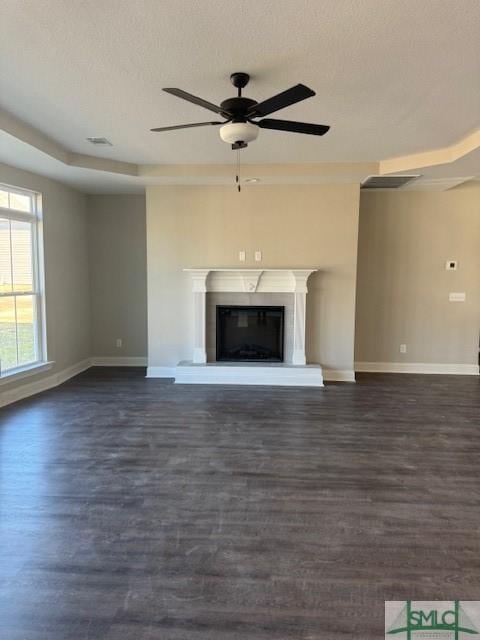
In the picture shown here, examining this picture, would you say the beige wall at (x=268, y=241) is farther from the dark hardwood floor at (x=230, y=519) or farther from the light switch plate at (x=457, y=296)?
the light switch plate at (x=457, y=296)

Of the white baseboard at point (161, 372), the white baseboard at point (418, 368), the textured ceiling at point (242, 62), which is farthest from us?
the white baseboard at point (418, 368)

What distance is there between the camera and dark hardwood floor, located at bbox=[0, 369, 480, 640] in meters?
1.81

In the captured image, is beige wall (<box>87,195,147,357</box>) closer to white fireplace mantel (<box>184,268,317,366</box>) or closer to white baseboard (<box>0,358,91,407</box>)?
white baseboard (<box>0,358,91,407</box>)

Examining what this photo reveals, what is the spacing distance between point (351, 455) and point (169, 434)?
161 cm

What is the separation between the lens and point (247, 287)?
561cm

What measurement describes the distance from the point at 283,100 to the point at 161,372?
167 inches

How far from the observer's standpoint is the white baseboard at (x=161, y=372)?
19.2 feet

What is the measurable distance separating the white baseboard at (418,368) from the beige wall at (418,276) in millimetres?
75

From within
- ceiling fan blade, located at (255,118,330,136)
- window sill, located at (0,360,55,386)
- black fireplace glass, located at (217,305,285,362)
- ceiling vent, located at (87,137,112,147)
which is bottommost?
window sill, located at (0,360,55,386)

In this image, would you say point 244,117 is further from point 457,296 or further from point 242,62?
point 457,296

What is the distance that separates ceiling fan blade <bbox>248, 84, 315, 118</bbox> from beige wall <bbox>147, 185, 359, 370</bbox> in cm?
295

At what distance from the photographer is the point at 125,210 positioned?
6.38 m

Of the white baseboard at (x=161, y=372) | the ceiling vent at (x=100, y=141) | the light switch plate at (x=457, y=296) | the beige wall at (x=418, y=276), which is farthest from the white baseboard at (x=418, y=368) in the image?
the ceiling vent at (x=100, y=141)

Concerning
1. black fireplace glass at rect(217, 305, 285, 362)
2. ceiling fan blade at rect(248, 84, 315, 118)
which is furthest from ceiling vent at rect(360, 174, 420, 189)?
ceiling fan blade at rect(248, 84, 315, 118)
